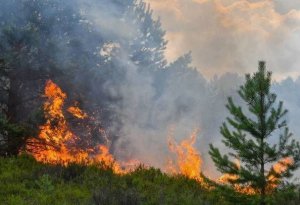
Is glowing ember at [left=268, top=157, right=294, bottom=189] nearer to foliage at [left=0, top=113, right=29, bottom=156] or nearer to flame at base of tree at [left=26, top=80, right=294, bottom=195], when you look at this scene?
flame at base of tree at [left=26, top=80, right=294, bottom=195]

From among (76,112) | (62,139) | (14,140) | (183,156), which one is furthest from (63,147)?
(183,156)

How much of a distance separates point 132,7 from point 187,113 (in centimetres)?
1212

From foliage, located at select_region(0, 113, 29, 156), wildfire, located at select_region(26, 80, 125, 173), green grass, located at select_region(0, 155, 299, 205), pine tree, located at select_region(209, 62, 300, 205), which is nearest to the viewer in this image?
pine tree, located at select_region(209, 62, 300, 205)

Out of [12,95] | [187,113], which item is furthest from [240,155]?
[187,113]

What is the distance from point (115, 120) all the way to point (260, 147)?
18887 mm

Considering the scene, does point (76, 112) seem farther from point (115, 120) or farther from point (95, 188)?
point (95, 188)

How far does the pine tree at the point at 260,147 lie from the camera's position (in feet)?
25.4

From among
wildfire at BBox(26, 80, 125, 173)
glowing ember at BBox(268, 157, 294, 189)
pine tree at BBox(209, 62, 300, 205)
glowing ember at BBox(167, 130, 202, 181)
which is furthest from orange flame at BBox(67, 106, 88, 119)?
glowing ember at BBox(167, 130, 202, 181)

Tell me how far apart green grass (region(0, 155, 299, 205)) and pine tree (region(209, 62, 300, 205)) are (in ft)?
1.11

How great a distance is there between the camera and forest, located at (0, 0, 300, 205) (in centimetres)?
790

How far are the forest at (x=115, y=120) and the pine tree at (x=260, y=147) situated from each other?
18 mm

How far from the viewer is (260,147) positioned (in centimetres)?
778

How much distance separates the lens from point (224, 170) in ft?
26.0

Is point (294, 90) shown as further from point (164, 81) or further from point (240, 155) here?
point (240, 155)
